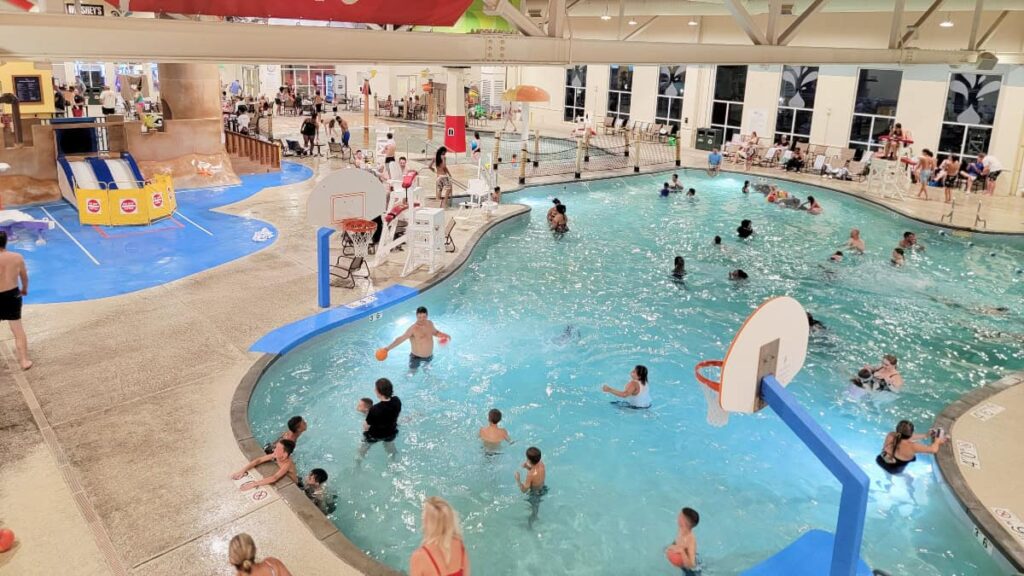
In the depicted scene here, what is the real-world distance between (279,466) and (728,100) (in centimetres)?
2899

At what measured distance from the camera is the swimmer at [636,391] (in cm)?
892

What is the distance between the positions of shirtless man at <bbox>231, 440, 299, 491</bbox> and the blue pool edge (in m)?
0.06

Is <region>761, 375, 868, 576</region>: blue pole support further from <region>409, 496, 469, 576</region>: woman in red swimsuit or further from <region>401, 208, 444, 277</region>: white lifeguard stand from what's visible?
<region>401, 208, 444, 277</region>: white lifeguard stand

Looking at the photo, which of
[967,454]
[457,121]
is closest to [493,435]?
[967,454]

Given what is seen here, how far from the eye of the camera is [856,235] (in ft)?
53.5

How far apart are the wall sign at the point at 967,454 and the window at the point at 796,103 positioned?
23.1 meters

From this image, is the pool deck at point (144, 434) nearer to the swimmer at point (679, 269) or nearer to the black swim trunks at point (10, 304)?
the black swim trunks at point (10, 304)

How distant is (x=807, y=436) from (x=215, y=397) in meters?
6.35

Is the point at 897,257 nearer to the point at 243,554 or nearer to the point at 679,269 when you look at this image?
the point at 679,269

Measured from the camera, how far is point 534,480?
7234 millimetres

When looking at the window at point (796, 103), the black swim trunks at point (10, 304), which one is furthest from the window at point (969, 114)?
the black swim trunks at point (10, 304)

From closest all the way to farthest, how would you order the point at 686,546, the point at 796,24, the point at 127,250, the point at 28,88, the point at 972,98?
the point at 686,546, the point at 796,24, the point at 127,250, the point at 972,98, the point at 28,88

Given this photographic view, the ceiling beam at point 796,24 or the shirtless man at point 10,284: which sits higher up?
the ceiling beam at point 796,24

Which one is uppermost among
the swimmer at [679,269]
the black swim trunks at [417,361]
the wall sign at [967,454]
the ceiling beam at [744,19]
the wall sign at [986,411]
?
the ceiling beam at [744,19]
